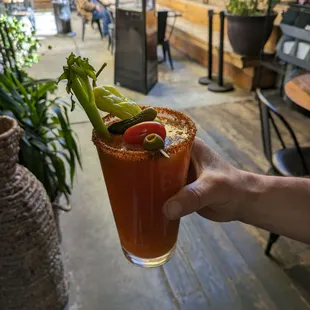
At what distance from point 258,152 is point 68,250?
1.98 meters

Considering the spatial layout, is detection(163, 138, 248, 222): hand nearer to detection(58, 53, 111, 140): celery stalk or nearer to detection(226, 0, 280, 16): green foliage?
detection(58, 53, 111, 140): celery stalk

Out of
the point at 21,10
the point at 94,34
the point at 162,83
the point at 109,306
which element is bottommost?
the point at 109,306

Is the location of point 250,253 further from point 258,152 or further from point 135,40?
point 135,40

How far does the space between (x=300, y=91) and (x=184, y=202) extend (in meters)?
1.78

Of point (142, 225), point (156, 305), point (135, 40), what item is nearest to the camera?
point (142, 225)

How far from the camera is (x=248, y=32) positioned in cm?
429

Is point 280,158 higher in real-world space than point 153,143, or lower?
lower

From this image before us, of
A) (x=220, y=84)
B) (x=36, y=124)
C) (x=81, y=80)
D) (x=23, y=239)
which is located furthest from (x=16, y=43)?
(x=220, y=84)

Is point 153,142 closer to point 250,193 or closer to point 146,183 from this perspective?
point 146,183

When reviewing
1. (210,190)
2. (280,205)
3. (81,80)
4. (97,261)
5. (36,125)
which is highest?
(81,80)

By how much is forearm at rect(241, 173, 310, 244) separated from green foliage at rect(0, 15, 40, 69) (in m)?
1.77

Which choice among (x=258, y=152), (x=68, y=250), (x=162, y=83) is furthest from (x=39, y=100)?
(x=162, y=83)

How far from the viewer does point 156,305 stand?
6.06ft

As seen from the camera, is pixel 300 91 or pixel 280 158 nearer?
pixel 280 158
